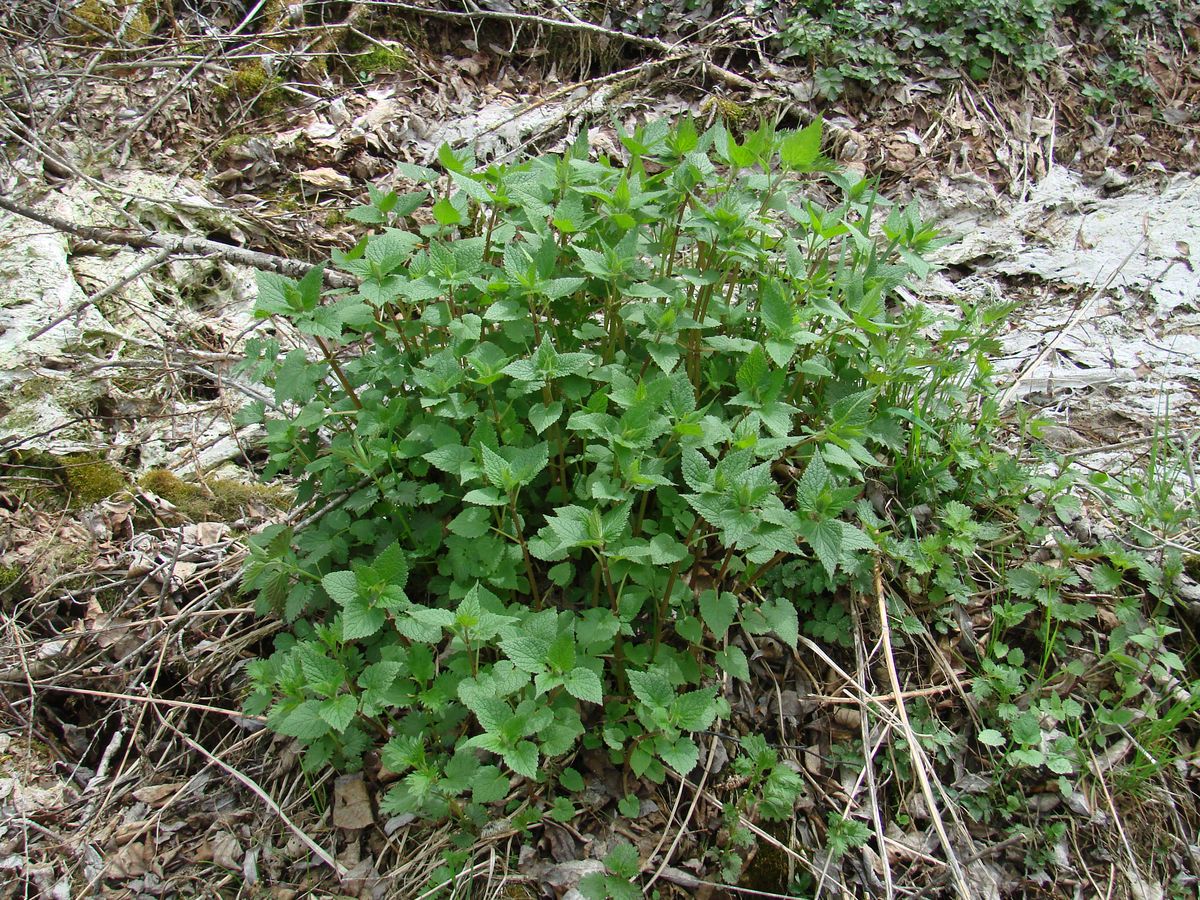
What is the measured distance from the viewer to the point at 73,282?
3262 mm

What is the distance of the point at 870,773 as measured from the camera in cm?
217

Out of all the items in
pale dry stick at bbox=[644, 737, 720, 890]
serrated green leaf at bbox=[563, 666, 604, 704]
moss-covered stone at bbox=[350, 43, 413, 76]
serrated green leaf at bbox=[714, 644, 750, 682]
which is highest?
moss-covered stone at bbox=[350, 43, 413, 76]

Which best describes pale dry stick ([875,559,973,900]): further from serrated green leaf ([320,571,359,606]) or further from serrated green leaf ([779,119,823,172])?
serrated green leaf ([320,571,359,606])

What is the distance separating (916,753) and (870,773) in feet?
0.47

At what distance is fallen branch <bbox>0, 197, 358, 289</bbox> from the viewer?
3076 millimetres

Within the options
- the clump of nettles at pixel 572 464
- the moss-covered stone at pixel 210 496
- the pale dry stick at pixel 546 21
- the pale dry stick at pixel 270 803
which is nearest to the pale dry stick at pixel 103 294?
the moss-covered stone at pixel 210 496

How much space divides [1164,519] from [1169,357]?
1232mm

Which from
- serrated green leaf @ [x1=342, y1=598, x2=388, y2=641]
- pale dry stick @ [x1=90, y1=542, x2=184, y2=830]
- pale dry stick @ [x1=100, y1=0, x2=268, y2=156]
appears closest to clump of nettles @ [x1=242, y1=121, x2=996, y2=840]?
serrated green leaf @ [x1=342, y1=598, x2=388, y2=641]

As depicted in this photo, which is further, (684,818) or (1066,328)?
(1066,328)

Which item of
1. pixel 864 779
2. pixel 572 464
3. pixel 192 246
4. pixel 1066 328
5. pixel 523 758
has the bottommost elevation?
pixel 864 779

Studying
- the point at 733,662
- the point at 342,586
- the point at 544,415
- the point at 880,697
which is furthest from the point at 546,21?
the point at 880,697

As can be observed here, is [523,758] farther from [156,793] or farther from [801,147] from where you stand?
[801,147]

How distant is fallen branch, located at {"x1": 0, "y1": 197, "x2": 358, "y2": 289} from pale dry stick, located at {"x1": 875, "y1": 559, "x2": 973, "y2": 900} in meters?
2.49

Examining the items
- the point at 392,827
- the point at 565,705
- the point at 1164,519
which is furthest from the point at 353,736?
the point at 1164,519
